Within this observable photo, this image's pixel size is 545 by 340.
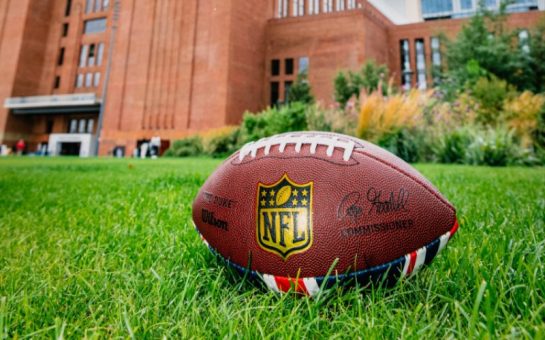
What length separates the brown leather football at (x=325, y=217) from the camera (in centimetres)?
100

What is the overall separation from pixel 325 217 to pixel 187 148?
19242 mm

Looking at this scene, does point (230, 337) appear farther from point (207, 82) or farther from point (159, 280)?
point (207, 82)

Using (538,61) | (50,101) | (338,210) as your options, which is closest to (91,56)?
(50,101)

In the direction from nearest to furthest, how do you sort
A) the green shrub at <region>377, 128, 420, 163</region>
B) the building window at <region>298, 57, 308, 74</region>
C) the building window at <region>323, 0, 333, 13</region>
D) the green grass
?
the green grass < the green shrub at <region>377, 128, 420, 163</region> < the building window at <region>298, 57, 308, 74</region> < the building window at <region>323, 0, 333, 13</region>

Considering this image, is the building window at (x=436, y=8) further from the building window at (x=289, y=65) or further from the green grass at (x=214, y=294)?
the green grass at (x=214, y=294)

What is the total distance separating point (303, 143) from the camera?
1149 mm

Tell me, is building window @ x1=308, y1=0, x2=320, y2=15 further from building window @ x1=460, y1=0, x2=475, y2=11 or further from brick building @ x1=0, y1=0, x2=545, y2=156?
building window @ x1=460, y1=0, x2=475, y2=11

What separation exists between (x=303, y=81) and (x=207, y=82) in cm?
835

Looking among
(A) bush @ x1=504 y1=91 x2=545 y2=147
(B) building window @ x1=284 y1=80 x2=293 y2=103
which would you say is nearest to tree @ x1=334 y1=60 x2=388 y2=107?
(B) building window @ x1=284 y1=80 x2=293 y2=103

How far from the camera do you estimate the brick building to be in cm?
2827

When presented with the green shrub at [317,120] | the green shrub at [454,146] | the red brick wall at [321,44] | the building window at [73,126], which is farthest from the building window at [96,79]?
the green shrub at [454,146]

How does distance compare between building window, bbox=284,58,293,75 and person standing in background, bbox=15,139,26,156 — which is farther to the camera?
person standing in background, bbox=15,139,26,156

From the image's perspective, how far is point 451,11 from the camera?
52312 mm

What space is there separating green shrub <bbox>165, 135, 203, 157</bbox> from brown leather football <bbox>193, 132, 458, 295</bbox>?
17894 mm
